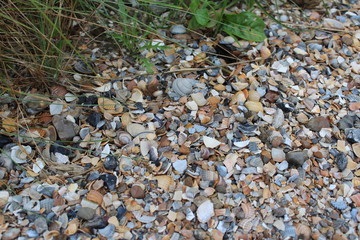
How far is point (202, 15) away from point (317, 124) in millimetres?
491

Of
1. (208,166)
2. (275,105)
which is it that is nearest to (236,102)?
(275,105)

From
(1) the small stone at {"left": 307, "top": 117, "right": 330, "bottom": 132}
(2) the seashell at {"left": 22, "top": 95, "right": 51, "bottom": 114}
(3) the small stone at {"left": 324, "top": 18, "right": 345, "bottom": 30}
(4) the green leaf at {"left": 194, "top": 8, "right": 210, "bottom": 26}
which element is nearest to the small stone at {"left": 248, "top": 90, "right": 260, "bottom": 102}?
(1) the small stone at {"left": 307, "top": 117, "right": 330, "bottom": 132}

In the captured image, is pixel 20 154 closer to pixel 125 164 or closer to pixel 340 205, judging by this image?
pixel 125 164

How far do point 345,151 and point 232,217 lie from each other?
15.6 inches

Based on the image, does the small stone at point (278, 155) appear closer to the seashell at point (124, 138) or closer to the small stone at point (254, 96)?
the small stone at point (254, 96)

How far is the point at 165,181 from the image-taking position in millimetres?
1175

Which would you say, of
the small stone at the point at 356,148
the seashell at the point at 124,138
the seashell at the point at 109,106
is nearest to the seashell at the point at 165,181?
the seashell at the point at 124,138

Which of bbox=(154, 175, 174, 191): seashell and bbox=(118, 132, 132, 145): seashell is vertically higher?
bbox=(118, 132, 132, 145): seashell

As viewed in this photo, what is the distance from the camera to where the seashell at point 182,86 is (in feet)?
4.49

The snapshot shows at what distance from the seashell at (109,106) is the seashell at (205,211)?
1.26 ft

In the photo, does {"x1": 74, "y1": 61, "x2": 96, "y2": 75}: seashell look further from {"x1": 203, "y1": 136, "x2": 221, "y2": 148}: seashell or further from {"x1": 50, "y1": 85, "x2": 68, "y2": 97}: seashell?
{"x1": 203, "y1": 136, "x2": 221, "y2": 148}: seashell

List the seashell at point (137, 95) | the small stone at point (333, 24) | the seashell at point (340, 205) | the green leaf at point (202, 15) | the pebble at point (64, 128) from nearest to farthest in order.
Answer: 1. the seashell at point (340, 205)
2. the pebble at point (64, 128)
3. the seashell at point (137, 95)
4. the green leaf at point (202, 15)
5. the small stone at point (333, 24)

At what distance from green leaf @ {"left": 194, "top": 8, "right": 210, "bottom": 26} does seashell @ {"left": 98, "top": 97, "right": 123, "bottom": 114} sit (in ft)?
1.24

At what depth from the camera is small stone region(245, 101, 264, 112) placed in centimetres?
134
